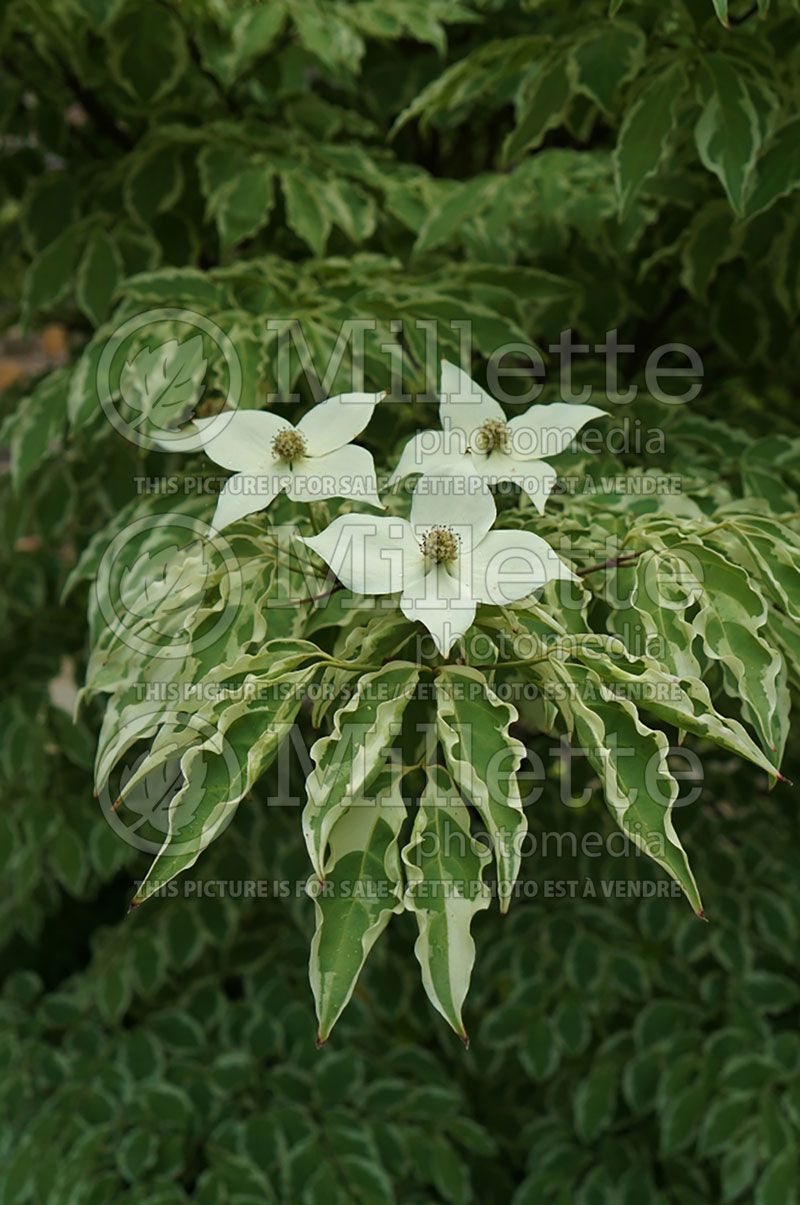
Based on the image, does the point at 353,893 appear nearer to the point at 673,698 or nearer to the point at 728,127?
the point at 673,698

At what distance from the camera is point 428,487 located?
0.68 meters

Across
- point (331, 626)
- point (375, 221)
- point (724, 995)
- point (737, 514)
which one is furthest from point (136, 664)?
point (724, 995)

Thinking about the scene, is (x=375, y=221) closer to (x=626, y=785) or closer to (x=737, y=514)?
(x=737, y=514)

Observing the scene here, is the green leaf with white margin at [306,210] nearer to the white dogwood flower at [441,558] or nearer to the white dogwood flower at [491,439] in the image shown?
the white dogwood flower at [491,439]

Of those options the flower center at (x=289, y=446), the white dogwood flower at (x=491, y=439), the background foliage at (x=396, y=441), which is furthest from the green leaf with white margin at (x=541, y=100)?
the flower center at (x=289, y=446)

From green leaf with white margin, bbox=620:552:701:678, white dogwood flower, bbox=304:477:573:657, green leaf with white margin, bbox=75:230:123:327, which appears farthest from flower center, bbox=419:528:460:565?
green leaf with white margin, bbox=75:230:123:327

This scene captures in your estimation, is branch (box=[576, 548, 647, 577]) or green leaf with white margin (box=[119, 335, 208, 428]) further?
green leaf with white margin (box=[119, 335, 208, 428])

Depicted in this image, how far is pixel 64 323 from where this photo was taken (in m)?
1.65

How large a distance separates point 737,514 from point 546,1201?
91 cm

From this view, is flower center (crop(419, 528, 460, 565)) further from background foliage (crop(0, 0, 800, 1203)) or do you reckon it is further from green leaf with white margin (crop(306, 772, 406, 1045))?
background foliage (crop(0, 0, 800, 1203))

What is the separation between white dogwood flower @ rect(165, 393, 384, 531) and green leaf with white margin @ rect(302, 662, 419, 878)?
0.15 meters

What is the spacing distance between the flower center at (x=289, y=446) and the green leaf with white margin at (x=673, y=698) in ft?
0.79

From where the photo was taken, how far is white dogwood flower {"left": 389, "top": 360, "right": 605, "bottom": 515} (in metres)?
0.75

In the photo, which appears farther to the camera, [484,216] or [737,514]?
[484,216]
